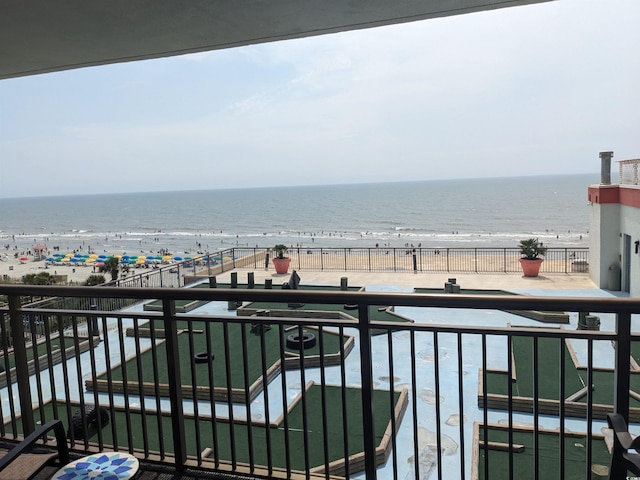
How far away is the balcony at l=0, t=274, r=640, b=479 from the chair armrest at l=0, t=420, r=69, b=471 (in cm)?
41

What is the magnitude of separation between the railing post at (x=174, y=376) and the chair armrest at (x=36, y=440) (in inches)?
20.2

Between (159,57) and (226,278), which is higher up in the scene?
(159,57)

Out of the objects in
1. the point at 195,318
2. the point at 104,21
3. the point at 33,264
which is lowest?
the point at 33,264

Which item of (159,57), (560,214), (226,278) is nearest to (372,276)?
(226,278)

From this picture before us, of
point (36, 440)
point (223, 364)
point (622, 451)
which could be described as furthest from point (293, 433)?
point (622, 451)

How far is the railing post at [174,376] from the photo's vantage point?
2570mm

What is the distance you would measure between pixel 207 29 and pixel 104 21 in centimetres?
53

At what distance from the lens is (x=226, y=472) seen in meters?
2.64

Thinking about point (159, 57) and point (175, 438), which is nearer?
point (175, 438)

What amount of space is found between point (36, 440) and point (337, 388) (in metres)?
6.28

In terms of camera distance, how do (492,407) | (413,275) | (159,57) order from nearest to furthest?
(159,57), (492,407), (413,275)

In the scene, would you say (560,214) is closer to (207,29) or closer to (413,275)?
(413,275)

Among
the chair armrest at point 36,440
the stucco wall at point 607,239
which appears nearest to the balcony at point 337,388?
the chair armrest at point 36,440

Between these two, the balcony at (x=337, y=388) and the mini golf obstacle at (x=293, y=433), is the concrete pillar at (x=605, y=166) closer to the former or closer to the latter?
the balcony at (x=337, y=388)
